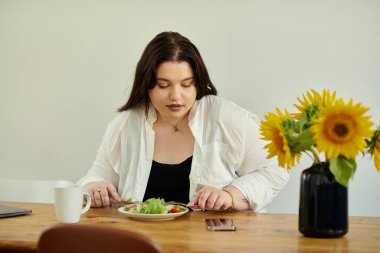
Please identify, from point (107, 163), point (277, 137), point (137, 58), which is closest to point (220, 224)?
point (277, 137)

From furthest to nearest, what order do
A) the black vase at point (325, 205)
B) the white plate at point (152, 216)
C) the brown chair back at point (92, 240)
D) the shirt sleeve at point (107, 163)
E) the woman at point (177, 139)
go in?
the shirt sleeve at point (107, 163) → the woman at point (177, 139) → the white plate at point (152, 216) → the black vase at point (325, 205) → the brown chair back at point (92, 240)

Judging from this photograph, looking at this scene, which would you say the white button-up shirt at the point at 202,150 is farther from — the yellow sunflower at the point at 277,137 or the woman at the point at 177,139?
the yellow sunflower at the point at 277,137

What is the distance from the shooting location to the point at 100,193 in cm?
190

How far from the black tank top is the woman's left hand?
44 centimetres

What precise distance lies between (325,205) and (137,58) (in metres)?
1.74

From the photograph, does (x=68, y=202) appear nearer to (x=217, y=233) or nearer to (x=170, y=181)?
Result: (x=217, y=233)

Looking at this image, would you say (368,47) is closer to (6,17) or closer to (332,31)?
(332,31)

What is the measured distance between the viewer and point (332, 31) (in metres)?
2.55

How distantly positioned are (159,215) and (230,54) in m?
1.35

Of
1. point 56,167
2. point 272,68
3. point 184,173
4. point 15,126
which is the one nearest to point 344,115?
point 184,173

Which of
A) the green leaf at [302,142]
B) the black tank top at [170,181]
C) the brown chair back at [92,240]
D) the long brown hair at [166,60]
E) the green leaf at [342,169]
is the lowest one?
the black tank top at [170,181]

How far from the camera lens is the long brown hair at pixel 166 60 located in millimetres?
2207

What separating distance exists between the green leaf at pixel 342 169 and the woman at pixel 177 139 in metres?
0.80

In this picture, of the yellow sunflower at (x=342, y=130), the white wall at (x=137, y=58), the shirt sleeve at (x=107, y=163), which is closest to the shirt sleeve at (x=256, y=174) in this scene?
the white wall at (x=137, y=58)
